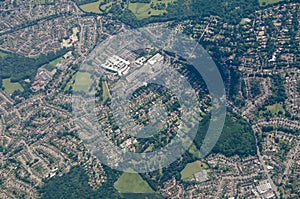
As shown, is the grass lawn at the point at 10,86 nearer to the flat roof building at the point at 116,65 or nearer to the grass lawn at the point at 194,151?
the flat roof building at the point at 116,65

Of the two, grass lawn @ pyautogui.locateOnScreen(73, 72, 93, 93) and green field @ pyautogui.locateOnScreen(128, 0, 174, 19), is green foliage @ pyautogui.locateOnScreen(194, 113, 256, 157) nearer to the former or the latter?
grass lawn @ pyautogui.locateOnScreen(73, 72, 93, 93)

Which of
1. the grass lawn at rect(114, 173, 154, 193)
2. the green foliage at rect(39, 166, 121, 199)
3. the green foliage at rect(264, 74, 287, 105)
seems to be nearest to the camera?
the green foliage at rect(39, 166, 121, 199)

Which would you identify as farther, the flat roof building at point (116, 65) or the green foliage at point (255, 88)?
the flat roof building at point (116, 65)

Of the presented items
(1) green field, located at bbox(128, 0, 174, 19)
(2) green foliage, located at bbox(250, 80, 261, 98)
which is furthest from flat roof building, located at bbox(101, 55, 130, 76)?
(2) green foliage, located at bbox(250, 80, 261, 98)

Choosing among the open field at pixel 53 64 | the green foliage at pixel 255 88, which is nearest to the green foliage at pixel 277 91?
the green foliage at pixel 255 88

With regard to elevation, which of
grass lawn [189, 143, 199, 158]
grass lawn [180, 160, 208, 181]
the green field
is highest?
the green field

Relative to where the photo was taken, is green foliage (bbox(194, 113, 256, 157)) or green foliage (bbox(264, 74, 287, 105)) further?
green foliage (bbox(264, 74, 287, 105))

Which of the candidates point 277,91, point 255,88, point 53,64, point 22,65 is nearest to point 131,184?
point 255,88

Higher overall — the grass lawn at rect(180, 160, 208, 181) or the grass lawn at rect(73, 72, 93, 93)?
→ the grass lawn at rect(73, 72, 93, 93)
